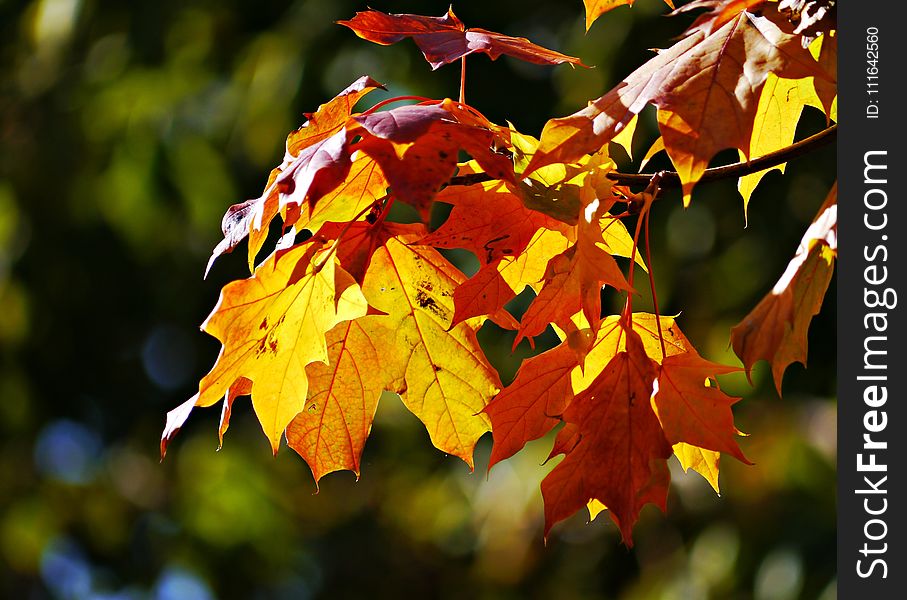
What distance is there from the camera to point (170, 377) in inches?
187

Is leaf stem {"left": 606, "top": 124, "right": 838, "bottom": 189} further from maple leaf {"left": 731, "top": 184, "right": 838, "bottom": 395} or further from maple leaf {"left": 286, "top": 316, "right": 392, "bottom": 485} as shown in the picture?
maple leaf {"left": 286, "top": 316, "right": 392, "bottom": 485}

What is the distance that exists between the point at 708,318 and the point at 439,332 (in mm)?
2508

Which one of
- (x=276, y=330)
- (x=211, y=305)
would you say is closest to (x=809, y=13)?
(x=276, y=330)

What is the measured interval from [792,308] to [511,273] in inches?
10.7

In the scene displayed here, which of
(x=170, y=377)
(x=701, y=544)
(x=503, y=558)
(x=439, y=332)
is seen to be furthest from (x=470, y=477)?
(x=439, y=332)

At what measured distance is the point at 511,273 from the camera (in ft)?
2.93

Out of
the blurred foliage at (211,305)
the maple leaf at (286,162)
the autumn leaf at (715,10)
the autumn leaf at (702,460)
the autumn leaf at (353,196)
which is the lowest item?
the blurred foliage at (211,305)

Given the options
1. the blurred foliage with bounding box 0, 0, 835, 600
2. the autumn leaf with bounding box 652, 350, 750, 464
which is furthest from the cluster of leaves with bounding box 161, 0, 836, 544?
the blurred foliage with bounding box 0, 0, 835, 600

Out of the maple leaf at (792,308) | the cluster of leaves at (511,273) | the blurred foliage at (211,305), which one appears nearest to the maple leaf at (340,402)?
the cluster of leaves at (511,273)

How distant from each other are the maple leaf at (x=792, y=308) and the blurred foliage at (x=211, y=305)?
2.46 m

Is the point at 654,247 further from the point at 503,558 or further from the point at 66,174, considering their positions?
the point at 66,174

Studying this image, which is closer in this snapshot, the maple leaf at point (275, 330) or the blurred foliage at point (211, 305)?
the maple leaf at point (275, 330)

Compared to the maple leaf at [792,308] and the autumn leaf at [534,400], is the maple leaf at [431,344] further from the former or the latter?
the maple leaf at [792,308]

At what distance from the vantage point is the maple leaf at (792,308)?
0.67 meters
